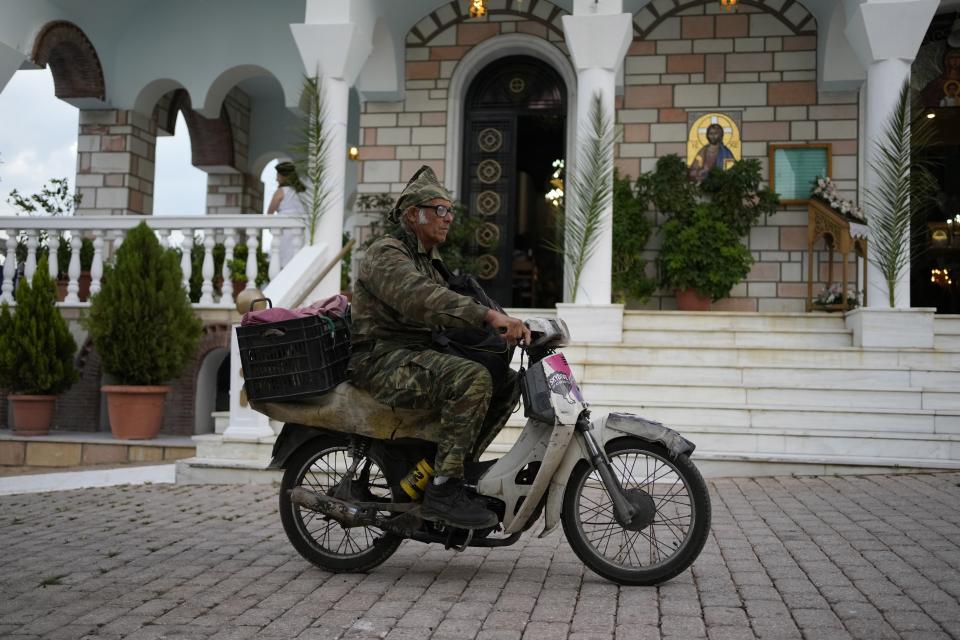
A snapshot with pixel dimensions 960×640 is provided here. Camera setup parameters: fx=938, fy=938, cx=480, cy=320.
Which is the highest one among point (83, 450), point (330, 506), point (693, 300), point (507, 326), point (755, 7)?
point (755, 7)

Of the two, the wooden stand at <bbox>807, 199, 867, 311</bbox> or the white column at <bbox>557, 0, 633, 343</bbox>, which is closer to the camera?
the white column at <bbox>557, 0, 633, 343</bbox>

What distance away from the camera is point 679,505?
3.83 meters

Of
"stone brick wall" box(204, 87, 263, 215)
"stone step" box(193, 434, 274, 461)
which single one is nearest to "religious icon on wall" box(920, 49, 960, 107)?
"stone step" box(193, 434, 274, 461)

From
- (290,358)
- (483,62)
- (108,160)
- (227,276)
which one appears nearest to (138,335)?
(227,276)

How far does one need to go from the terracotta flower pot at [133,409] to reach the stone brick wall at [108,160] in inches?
229

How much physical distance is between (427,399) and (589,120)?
6.00 m

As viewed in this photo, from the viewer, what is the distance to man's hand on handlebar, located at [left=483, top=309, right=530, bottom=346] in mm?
3580

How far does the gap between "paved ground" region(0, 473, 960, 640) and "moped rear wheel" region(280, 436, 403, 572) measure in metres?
0.09

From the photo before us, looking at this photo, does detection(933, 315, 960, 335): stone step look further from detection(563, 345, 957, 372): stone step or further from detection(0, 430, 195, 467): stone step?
detection(0, 430, 195, 467): stone step

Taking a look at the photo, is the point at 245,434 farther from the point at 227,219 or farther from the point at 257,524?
the point at 227,219

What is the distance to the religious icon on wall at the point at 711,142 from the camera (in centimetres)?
1180

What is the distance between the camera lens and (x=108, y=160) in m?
13.6

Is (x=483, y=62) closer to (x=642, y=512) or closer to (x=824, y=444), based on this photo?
(x=824, y=444)

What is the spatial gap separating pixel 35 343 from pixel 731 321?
21.9 ft
